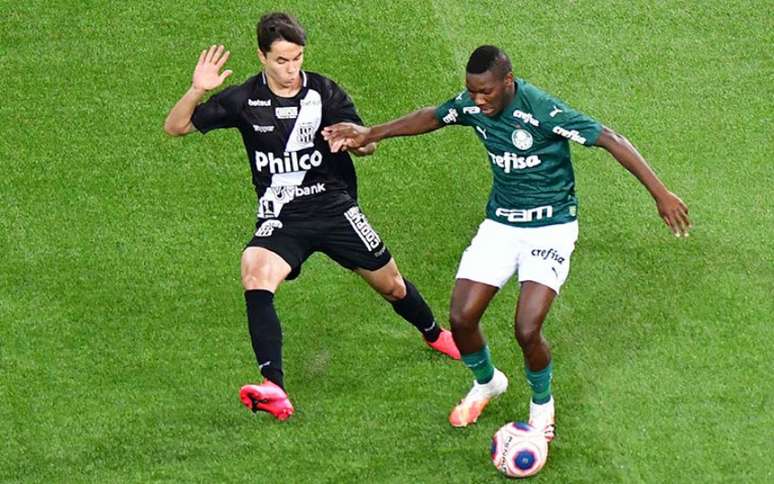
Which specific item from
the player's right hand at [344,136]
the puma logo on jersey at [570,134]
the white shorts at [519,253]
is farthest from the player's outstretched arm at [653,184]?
the player's right hand at [344,136]

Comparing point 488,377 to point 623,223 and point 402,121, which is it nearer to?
point 402,121

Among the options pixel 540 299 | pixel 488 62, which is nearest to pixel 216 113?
pixel 488 62

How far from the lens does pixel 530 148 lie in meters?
10.3

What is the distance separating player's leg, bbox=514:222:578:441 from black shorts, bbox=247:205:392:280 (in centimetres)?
114

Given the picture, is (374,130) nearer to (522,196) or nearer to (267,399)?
(522,196)

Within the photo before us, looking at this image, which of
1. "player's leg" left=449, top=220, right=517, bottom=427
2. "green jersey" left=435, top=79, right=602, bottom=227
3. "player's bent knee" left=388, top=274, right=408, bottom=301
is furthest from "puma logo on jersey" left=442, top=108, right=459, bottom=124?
"player's bent knee" left=388, top=274, right=408, bottom=301

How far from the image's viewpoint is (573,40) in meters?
14.7

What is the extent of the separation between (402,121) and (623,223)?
109 inches

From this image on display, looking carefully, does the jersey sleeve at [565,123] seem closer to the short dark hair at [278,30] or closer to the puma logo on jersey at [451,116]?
the puma logo on jersey at [451,116]

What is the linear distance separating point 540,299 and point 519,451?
970 millimetres

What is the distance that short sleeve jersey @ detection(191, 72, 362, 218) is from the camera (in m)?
10.8

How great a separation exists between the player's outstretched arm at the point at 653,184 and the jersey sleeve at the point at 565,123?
70 mm

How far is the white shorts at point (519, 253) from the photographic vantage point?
1045 centimetres

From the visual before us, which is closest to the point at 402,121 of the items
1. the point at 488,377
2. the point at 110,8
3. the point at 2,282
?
the point at 488,377
